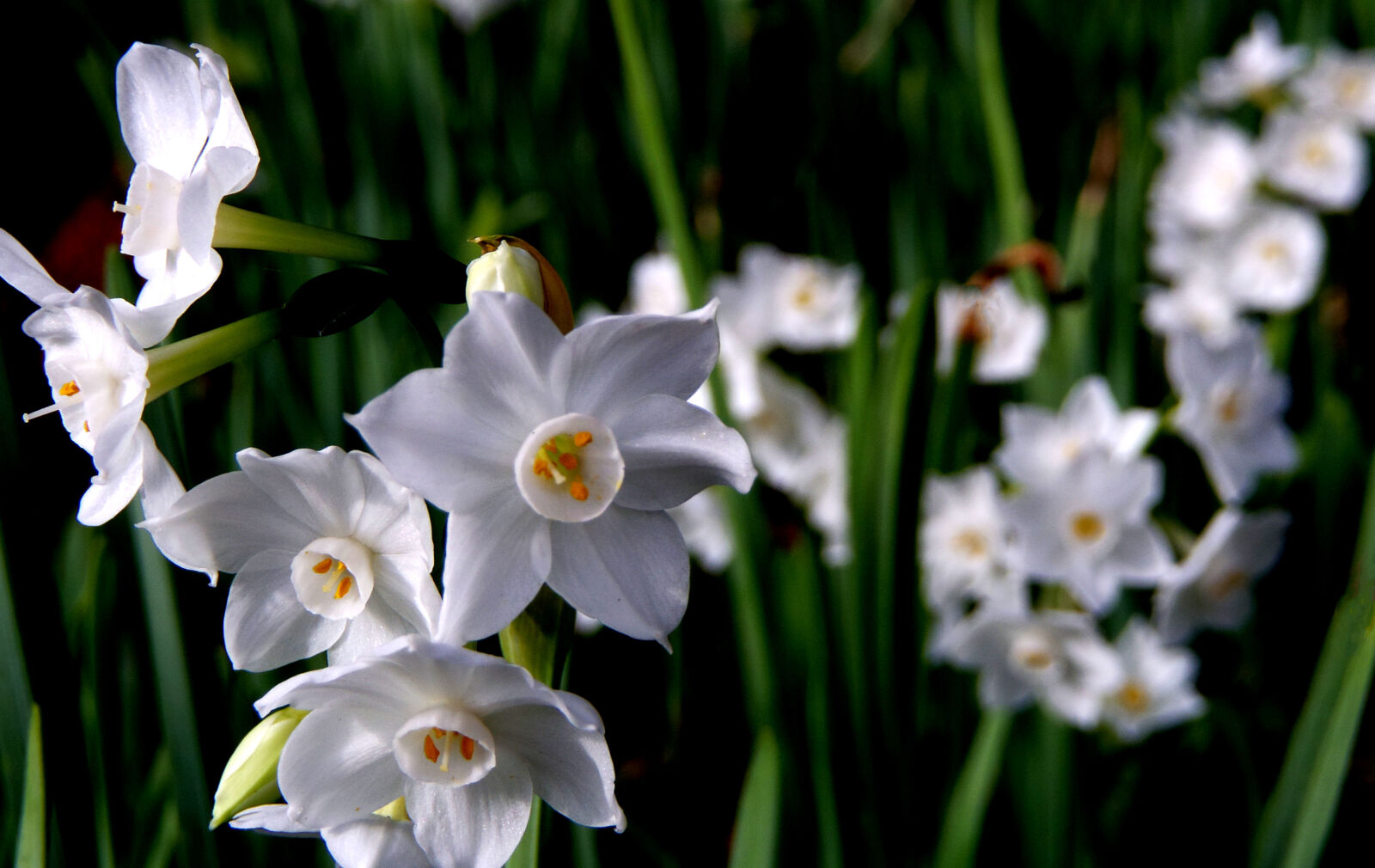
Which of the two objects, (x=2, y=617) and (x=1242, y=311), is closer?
(x=2, y=617)

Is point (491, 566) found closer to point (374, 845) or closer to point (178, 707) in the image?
point (374, 845)

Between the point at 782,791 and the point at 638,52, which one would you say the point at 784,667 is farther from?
the point at 638,52

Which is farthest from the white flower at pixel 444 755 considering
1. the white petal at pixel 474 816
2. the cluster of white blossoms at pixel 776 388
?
the cluster of white blossoms at pixel 776 388

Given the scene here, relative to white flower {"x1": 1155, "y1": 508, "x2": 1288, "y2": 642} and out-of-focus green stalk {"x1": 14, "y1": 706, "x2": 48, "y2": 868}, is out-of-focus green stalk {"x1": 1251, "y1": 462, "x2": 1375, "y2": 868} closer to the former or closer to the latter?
white flower {"x1": 1155, "y1": 508, "x2": 1288, "y2": 642}

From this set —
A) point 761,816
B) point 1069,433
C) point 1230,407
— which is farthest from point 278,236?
point 1230,407

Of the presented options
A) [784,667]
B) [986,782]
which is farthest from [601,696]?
[986,782]

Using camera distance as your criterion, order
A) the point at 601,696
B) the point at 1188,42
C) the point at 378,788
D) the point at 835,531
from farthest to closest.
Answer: the point at 1188,42 → the point at 835,531 → the point at 601,696 → the point at 378,788
